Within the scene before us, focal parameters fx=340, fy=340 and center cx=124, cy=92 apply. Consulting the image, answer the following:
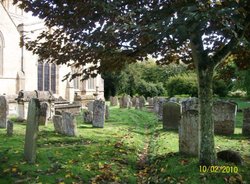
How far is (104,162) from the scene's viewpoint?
844 cm

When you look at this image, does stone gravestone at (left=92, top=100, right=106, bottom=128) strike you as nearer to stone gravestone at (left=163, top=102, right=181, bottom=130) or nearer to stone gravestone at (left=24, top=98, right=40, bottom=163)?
stone gravestone at (left=163, top=102, right=181, bottom=130)

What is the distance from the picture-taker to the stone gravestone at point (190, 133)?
9.17 m

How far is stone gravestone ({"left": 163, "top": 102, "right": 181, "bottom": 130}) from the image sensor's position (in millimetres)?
14539

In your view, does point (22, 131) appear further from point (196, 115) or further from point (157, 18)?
point (157, 18)

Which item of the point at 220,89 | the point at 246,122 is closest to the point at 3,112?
the point at 246,122

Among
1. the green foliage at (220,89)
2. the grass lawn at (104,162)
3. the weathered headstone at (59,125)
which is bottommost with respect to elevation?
the grass lawn at (104,162)

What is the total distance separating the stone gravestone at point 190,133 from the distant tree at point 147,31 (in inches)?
50.6

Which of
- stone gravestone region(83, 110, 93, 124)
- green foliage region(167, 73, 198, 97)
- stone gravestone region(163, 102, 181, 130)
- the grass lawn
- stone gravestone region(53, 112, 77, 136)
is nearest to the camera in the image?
the grass lawn

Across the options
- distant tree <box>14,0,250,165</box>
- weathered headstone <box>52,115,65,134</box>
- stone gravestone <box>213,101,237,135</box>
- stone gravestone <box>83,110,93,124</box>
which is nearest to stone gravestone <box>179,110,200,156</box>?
distant tree <box>14,0,250,165</box>

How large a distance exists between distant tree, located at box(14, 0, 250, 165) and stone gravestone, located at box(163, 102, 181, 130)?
18.1 feet

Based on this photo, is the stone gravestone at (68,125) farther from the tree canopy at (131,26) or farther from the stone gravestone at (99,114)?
the tree canopy at (131,26)

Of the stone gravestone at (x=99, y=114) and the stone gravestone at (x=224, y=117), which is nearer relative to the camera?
the stone gravestone at (x=224, y=117)
